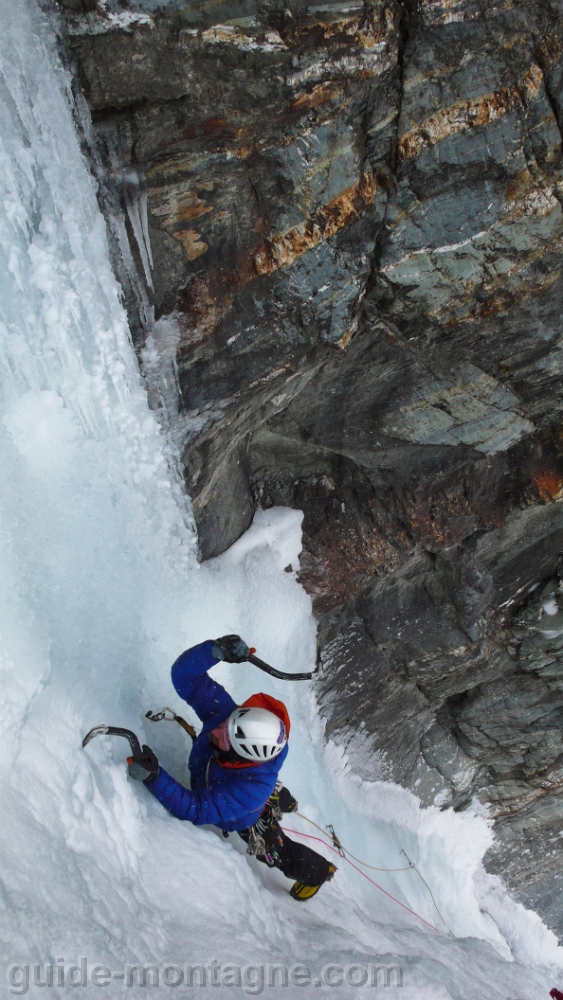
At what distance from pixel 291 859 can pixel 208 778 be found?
110 centimetres

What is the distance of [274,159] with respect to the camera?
363cm

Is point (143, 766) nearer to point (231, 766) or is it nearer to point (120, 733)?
point (120, 733)

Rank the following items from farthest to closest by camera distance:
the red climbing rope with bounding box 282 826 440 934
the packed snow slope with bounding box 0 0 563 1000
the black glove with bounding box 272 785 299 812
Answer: the red climbing rope with bounding box 282 826 440 934 < the black glove with bounding box 272 785 299 812 < the packed snow slope with bounding box 0 0 563 1000

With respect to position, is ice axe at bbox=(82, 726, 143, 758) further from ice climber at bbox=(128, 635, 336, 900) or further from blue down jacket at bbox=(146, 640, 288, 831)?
blue down jacket at bbox=(146, 640, 288, 831)

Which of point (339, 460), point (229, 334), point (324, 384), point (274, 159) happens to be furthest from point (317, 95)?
point (339, 460)

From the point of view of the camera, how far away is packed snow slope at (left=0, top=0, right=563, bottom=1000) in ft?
9.02

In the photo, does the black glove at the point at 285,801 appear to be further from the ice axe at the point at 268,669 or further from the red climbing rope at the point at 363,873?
the ice axe at the point at 268,669

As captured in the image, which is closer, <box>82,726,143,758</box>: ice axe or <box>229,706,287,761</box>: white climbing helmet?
<box>82,726,143,758</box>: ice axe

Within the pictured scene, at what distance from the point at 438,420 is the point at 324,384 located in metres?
1.19

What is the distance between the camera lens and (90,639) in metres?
3.86

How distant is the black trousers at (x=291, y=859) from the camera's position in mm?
4355

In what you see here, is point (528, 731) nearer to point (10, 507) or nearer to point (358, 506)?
point (358, 506)

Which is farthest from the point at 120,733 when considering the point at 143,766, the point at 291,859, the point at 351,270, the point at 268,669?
the point at 351,270

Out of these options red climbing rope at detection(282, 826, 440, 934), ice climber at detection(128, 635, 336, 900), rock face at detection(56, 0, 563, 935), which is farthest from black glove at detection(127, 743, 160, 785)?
red climbing rope at detection(282, 826, 440, 934)
